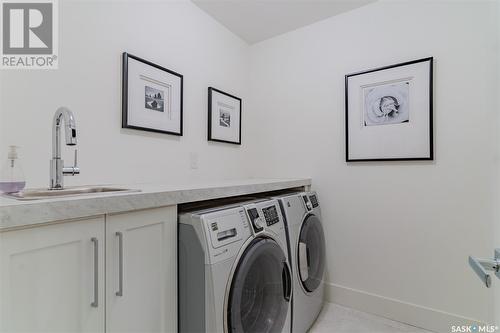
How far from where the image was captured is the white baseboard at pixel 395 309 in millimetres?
1746

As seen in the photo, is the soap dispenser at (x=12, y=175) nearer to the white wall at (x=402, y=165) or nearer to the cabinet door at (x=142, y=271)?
the cabinet door at (x=142, y=271)

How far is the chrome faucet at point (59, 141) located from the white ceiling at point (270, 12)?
1490 millimetres

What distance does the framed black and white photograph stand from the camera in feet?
5.95

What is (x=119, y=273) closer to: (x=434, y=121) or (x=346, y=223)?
(x=346, y=223)

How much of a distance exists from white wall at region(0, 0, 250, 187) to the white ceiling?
0.13 m

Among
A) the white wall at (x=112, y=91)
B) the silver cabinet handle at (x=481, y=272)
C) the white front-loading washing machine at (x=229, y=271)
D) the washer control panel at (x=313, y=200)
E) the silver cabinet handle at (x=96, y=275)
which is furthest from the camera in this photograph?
the washer control panel at (x=313, y=200)

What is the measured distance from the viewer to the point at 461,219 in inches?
67.5

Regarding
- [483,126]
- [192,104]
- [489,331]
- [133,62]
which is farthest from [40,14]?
[489,331]

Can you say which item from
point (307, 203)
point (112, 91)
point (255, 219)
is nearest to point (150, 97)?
point (112, 91)

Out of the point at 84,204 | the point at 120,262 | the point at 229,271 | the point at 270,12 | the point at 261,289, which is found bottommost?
the point at 261,289

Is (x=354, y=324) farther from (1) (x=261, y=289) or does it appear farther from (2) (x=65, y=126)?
(2) (x=65, y=126)

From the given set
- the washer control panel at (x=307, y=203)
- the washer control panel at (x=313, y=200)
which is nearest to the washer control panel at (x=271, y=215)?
the washer control panel at (x=307, y=203)

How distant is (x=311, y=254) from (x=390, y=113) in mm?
1212

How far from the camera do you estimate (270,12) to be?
2.17 meters
